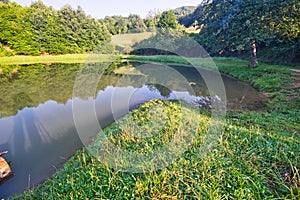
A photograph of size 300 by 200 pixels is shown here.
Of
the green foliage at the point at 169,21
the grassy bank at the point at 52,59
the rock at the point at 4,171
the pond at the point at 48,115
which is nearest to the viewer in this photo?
the rock at the point at 4,171

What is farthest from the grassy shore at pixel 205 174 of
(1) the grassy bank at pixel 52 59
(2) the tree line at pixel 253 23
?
(1) the grassy bank at pixel 52 59

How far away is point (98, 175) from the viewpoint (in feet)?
11.9

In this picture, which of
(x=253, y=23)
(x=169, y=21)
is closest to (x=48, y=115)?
(x=253, y=23)

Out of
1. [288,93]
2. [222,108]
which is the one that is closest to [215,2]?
[288,93]

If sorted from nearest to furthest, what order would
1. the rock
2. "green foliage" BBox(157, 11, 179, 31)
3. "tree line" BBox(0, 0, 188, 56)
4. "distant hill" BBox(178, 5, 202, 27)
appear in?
1. the rock
2. "distant hill" BBox(178, 5, 202, 27)
3. "tree line" BBox(0, 0, 188, 56)
4. "green foliage" BBox(157, 11, 179, 31)

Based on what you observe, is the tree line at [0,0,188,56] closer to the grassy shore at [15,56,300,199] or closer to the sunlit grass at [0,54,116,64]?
the sunlit grass at [0,54,116,64]

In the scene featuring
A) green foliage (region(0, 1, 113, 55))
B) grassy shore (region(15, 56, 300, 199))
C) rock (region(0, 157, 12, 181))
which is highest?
green foliage (region(0, 1, 113, 55))

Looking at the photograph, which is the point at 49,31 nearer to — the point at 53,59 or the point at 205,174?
the point at 53,59

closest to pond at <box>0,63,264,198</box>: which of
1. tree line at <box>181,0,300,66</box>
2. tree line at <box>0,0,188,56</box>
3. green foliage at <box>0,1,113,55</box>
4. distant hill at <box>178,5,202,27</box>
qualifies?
tree line at <box>181,0,300,66</box>

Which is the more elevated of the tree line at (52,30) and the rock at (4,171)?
the tree line at (52,30)

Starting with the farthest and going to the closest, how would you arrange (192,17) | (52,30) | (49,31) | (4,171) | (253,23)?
(52,30) → (49,31) → (192,17) → (253,23) → (4,171)

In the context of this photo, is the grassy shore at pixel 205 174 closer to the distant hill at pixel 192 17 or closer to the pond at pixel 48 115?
the pond at pixel 48 115

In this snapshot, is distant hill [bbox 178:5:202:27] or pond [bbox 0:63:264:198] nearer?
pond [bbox 0:63:264:198]

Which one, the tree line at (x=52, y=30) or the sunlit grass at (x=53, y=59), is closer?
the sunlit grass at (x=53, y=59)
